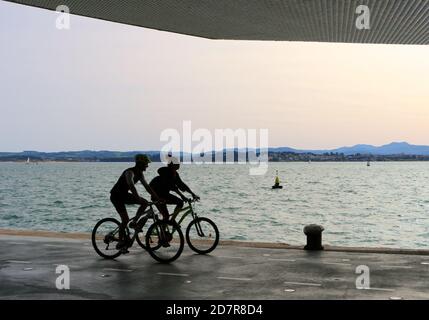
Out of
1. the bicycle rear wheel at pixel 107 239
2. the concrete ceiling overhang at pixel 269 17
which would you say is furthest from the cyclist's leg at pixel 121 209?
the concrete ceiling overhang at pixel 269 17

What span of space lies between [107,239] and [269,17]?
9.62m

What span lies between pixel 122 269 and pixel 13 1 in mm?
9228

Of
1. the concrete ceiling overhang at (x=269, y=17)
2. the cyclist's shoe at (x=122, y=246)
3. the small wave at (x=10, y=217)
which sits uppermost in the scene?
the concrete ceiling overhang at (x=269, y=17)

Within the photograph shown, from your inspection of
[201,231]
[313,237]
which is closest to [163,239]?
[201,231]

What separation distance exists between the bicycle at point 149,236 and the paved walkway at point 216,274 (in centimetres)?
19

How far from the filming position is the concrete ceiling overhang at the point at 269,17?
15836mm

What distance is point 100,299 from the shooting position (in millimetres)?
7383

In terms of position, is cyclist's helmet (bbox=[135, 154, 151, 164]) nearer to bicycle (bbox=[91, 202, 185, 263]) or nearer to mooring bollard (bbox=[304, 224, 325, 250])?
bicycle (bbox=[91, 202, 185, 263])

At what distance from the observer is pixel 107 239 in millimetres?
10508

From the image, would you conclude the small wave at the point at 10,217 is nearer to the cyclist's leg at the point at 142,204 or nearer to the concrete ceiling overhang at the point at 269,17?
the concrete ceiling overhang at the point at 269,17

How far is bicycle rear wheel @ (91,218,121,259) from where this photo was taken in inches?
413

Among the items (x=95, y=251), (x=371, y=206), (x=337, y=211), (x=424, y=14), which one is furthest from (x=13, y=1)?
(x=371, y=206)

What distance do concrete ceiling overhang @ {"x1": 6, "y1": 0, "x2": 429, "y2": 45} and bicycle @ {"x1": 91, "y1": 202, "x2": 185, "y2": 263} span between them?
7.40m
